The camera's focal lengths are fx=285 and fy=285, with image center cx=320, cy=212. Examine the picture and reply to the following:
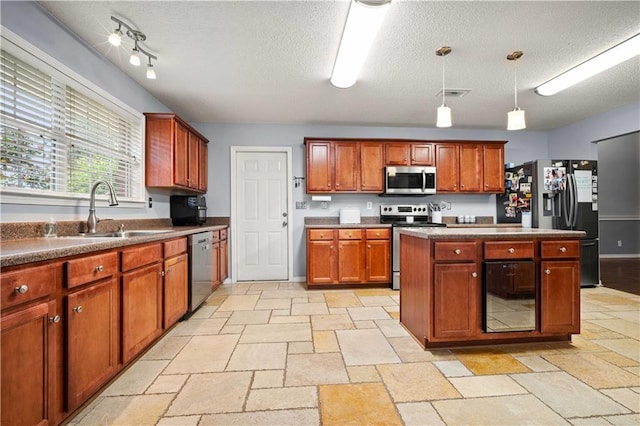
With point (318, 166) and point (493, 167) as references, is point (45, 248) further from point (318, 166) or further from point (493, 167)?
point (493, 167)

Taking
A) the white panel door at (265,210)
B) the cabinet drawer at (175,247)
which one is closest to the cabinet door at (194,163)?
the white panel door at (265,210)

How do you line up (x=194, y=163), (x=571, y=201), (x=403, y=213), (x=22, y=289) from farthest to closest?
(x=403, y=213) < (x=571, y=201) < (x=194, y=163) < (x=22, y=289)

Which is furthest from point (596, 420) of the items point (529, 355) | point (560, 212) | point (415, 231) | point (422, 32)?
point (560, 212)

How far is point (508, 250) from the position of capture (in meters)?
2.25

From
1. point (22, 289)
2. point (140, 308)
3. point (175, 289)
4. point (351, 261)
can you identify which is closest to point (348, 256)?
point (351, 261)

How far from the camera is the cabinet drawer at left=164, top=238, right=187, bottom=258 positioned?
2499mm

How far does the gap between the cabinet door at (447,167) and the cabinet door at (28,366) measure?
4.62 meters

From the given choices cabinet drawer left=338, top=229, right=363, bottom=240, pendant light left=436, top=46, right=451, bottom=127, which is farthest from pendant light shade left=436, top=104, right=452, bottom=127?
cabinet drawer left=338, top=229, right=363, bottom=240

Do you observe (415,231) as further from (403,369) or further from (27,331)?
(27,331)

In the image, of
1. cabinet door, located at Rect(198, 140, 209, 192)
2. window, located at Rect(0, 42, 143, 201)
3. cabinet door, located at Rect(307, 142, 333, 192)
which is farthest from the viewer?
cabinet door, located at Rect(307, 142, 333, 192)

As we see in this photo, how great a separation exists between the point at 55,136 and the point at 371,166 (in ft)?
11.9

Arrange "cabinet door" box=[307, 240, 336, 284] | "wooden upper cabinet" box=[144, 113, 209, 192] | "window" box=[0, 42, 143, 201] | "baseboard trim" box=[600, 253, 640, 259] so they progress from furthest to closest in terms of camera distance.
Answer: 1. "baseboard trim" box=[600, 253, 640, 259]
2. "cabinet door" box=[307, 240, 336, 284]
3. "wooden upper cabinet" box=[144, 113, 209, 192]
4. "window" box=[0, 42, 143, 201]

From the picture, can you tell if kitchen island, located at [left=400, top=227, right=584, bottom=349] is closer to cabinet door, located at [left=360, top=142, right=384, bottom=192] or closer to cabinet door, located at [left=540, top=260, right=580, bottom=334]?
cabinet door, located at [left=540, top=260, right=580, bottom=334]

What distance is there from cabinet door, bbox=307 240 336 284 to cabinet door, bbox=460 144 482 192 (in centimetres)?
239
